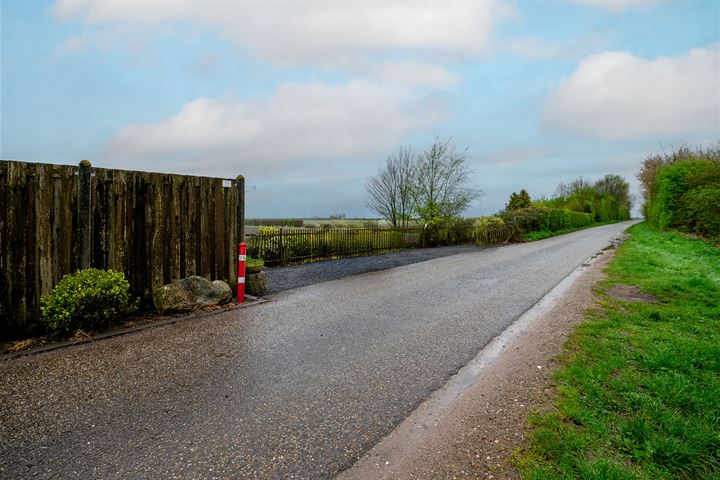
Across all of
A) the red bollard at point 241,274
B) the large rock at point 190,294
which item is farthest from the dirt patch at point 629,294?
the large rock at point 190,294

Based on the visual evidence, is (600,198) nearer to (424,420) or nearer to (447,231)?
(447,231)

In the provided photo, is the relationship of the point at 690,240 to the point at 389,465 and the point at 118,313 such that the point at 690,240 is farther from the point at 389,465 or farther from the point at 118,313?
the point at 118,313

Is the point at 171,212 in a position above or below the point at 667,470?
above

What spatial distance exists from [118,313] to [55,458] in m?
3.34

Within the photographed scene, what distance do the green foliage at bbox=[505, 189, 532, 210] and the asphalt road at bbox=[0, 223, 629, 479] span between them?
2892cm

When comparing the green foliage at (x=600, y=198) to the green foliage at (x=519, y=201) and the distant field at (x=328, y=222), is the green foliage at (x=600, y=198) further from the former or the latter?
the distant field at (x=328, y=222)

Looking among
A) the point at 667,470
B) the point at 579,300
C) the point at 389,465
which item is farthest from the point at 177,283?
the point at 579,300

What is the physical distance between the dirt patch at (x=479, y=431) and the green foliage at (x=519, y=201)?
30957 millimetres

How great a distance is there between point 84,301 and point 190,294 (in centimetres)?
161

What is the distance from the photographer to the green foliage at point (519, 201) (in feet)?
108

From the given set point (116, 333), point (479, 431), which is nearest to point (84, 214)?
point (116, 333)

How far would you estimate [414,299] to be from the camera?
7.33 m

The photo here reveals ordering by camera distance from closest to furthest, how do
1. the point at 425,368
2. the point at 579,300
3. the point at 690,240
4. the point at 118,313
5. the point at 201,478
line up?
the point at 201,478 → the point at 425,368 → the point at 118,313 → the point at 579,300 → the point at 690,240

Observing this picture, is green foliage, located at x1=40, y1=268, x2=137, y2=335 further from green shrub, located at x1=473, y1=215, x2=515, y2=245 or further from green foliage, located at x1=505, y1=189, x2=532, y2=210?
green foliage, located at x1=505, y1=189, x2=532, y2=210
